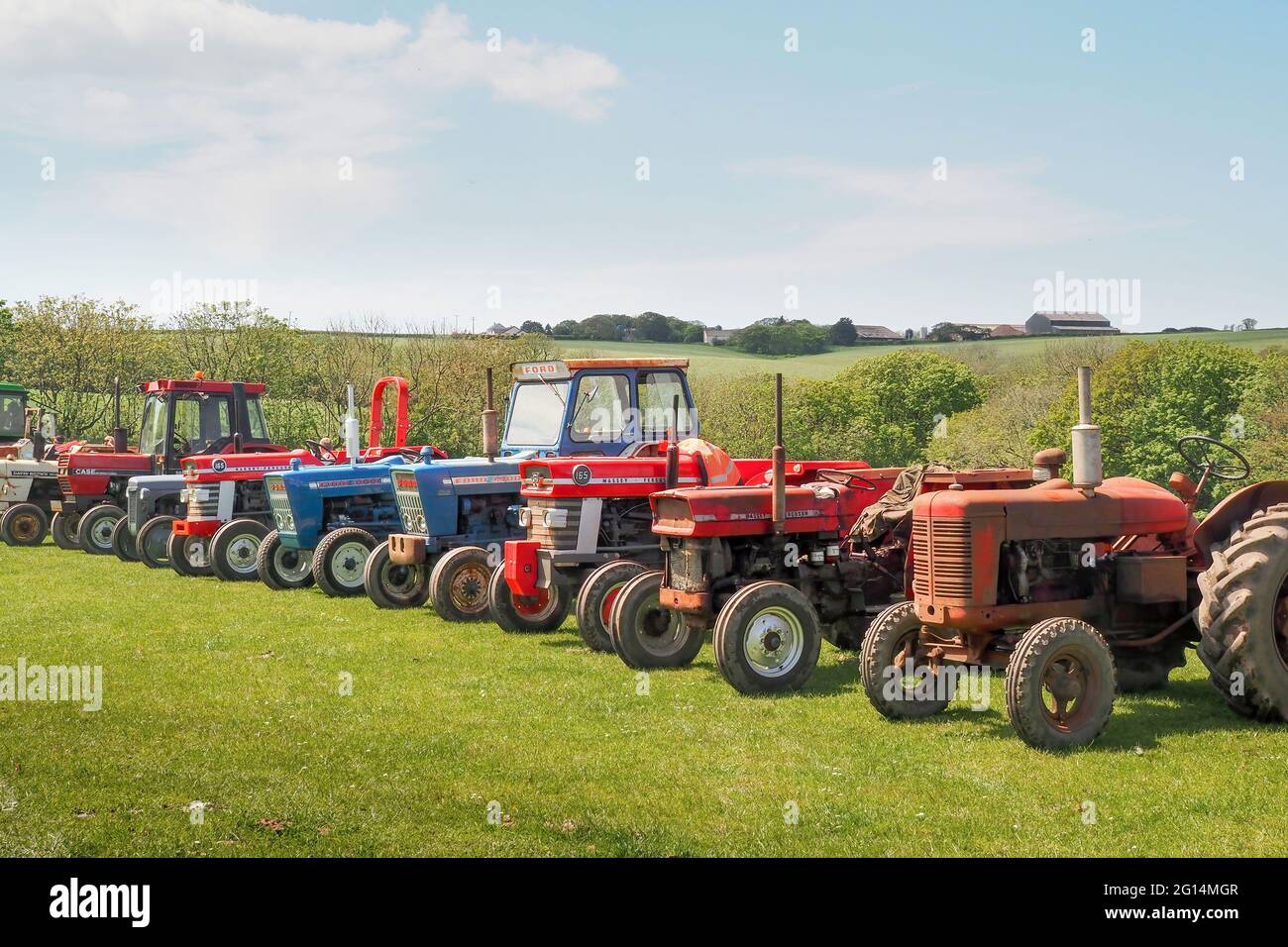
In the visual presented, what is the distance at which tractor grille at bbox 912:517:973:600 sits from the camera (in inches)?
266

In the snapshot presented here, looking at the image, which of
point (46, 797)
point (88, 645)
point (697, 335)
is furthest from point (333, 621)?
point (697, 335)

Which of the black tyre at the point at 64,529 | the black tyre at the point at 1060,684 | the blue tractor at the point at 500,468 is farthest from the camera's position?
the black tyre at the point at 64,529

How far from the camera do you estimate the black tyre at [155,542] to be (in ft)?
57.3

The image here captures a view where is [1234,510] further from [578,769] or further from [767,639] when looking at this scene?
[578,769]

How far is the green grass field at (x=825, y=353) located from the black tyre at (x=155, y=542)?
2844 centimetres

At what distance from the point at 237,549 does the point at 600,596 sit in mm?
7629

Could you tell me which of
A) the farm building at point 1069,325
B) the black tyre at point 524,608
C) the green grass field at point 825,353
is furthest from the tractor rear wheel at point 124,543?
the farm building at point 1069,325

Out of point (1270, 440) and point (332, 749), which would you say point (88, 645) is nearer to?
point (332, 749)

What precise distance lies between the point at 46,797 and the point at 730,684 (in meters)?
4.09

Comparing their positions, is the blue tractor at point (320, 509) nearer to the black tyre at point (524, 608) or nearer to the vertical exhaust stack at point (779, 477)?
the black tyre at point (524, 608)

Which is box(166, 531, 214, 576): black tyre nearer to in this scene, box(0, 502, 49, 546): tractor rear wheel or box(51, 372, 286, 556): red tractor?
box(51, 372, 286, 556): red tractor

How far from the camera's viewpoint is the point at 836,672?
882 centimetres

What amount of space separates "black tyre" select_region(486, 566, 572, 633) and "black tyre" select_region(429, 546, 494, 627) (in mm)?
831

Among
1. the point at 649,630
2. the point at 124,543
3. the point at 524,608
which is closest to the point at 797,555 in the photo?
the point at 649,630
